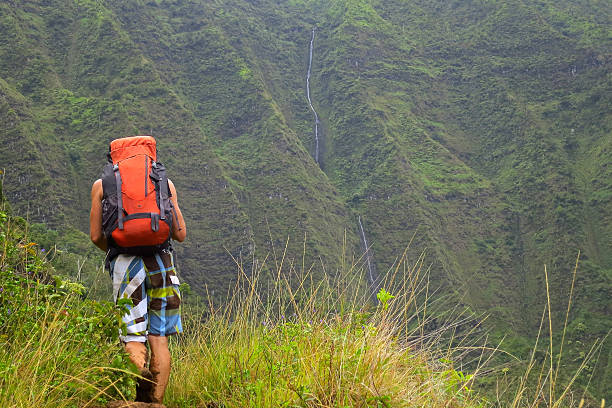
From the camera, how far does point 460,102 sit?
10900 cm

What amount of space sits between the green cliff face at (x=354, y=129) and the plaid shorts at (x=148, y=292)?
156ft

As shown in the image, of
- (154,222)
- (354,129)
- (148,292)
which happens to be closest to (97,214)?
(154,222)

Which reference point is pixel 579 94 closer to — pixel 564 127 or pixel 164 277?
pixel 564 127

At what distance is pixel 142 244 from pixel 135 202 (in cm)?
20

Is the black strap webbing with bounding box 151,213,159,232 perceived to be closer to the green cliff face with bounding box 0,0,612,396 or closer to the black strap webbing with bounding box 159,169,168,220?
the black strap webbing with bounding box 159,169,168,220

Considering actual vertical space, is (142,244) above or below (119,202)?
below

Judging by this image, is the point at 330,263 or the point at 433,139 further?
the point at 433,139

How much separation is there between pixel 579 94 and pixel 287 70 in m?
56.9

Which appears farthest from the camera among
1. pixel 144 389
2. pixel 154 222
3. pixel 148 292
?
pixel 148 292

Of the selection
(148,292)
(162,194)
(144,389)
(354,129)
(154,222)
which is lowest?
(354,129)

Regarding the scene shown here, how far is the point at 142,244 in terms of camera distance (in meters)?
2.65

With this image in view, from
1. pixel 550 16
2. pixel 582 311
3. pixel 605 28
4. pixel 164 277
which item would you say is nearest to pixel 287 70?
pixel 550 16

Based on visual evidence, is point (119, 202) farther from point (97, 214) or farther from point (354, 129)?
point (354, 129)

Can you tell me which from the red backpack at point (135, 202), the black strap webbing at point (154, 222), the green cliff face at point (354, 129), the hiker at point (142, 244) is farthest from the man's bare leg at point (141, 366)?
the green cliff face at point (354, 129)
